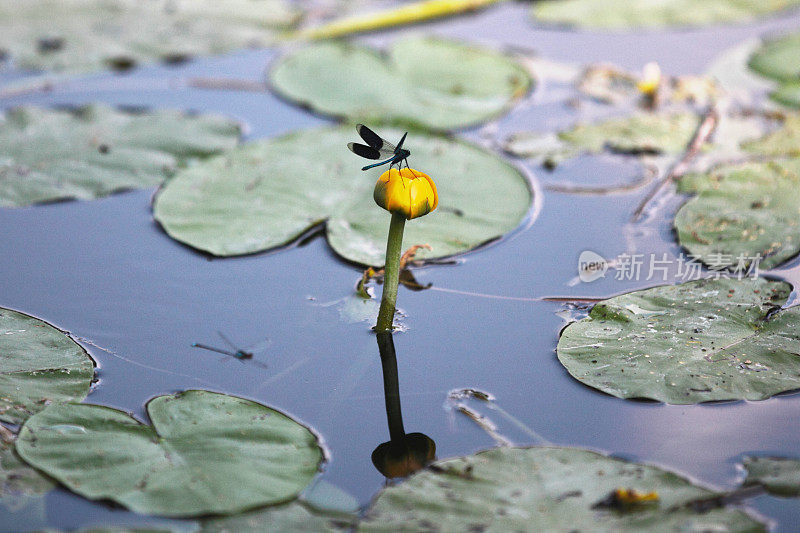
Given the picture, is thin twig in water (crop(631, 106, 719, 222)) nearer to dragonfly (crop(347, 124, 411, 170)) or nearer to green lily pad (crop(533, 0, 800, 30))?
dragonfly (crop(347, 124, 411, 170))

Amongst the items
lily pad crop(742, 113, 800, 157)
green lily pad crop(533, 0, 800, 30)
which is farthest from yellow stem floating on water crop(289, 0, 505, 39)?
lily pad crop(742, 113, 800, 157)

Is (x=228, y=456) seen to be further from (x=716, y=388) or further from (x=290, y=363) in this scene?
(x=716, y=388)

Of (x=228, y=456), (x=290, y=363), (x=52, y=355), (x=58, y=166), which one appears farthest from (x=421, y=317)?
(x=58, y=166)

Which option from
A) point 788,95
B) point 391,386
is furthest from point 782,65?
point 391,386

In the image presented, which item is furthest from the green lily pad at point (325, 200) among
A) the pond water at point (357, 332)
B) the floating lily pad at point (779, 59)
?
the floating lily pad at point (779, 59)

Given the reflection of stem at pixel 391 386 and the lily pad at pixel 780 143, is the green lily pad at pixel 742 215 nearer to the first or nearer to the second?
the lily pad at pixel 780 143

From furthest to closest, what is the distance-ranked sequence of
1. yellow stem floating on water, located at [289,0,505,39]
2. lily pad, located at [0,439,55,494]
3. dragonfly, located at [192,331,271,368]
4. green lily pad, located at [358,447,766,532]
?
1. yellow stem floating on water, located at [289,0,505,39]
2. dragonfly, located at [192,331,271,368]
3. lily pad, located at [0,439,55,494]
4. green lily pad, located at [358,447,766,532]
